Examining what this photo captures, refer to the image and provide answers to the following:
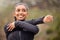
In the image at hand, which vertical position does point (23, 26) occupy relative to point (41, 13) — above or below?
above

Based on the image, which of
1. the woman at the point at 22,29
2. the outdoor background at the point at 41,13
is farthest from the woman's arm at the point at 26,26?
the outdoor background at the point at 41,13

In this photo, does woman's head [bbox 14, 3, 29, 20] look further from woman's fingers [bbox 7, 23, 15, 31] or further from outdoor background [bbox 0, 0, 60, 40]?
outdoor background [bbox 0, 0, 60, 40]

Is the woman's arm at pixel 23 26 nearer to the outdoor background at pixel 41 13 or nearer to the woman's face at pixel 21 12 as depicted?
the woman's face at pixel 21 12

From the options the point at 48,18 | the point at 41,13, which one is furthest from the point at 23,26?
the point at 41,13

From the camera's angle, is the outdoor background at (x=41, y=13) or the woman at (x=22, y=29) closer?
the woman at (x=22, y=29)

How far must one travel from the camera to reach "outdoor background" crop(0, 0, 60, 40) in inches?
94.9

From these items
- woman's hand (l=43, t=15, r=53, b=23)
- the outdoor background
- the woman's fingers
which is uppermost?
woman's hand (l=43, t=15, r=53, b=23)

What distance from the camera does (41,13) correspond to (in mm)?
2447

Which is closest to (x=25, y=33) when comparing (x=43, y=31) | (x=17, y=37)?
(x=17, y=37)

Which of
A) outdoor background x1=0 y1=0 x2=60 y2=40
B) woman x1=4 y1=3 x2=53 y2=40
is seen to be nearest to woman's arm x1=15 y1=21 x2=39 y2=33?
woman x1=4 y1=3 x2=53 y2=40

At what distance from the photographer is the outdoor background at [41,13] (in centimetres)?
241

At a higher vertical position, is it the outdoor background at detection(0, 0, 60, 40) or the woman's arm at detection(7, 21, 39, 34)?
the woman's arm at detection(7, 21, 39, 34)

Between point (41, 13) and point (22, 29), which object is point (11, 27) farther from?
point (41, 13)

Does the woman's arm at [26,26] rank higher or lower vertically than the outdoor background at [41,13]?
higher
